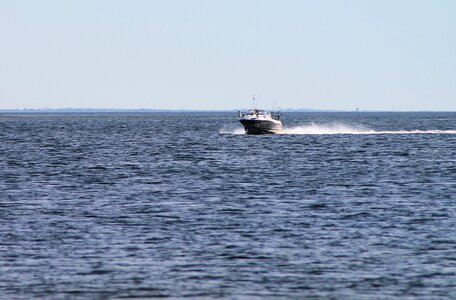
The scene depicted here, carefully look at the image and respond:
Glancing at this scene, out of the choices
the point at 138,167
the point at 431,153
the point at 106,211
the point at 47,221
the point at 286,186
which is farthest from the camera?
the point at 431,153

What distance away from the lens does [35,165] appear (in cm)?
7906

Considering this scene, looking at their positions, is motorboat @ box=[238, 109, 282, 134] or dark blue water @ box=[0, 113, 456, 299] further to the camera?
motorboat @ box=[238, 109, 282, 134]

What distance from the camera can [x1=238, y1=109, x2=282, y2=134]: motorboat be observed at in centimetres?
13088

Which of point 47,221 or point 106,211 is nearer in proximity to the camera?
point 47,221

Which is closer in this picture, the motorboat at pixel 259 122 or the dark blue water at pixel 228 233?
the dark blue water at pixel 228 233

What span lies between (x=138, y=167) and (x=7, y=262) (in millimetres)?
46146

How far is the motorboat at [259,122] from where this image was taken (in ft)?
429

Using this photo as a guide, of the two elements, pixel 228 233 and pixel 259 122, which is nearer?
pixel 228 233

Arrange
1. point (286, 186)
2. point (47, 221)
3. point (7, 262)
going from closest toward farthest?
point (7, 262) < point (47, 221) < point (286, 186)

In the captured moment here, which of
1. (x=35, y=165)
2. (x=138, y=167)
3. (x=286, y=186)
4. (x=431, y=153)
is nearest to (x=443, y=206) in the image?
(x=286, y=186)

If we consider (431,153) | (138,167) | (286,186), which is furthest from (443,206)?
(431,153)

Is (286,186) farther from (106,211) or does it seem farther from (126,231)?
(126,231)

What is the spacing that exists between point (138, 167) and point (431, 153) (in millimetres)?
34401

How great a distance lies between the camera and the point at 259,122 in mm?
131375
